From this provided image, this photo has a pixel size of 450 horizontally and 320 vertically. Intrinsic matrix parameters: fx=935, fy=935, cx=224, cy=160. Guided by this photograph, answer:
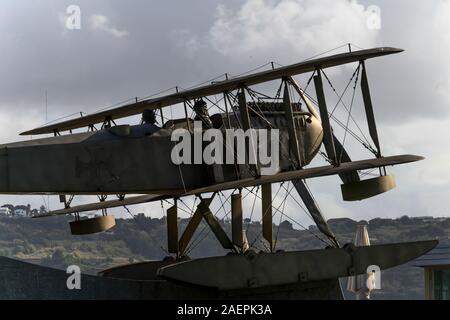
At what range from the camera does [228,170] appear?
1736cm

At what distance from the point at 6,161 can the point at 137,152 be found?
2399 millimetres

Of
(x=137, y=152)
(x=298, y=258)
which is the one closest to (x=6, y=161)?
(x=137, y=152)

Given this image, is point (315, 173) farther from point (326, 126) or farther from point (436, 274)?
point (436, 274)

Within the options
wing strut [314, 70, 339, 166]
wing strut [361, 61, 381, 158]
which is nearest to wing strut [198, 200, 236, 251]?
wing strut [314, 70, 339, 166]

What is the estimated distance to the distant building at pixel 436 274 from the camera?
2164 centimetres

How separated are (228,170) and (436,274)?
23.9 feet

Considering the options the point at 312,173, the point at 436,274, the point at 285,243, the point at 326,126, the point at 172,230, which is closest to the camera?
the point at 312,173

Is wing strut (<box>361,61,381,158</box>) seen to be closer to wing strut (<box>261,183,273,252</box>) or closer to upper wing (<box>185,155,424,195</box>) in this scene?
upper wing (<box>185,155,424,195</box>)

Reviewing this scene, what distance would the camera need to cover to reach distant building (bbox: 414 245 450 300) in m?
21.6

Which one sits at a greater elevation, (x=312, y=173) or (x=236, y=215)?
(x=312, y=173)

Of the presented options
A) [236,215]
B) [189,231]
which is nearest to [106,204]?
[189,231]

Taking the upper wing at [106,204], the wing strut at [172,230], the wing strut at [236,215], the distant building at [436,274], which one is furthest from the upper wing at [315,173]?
the distant building at [436,274]
